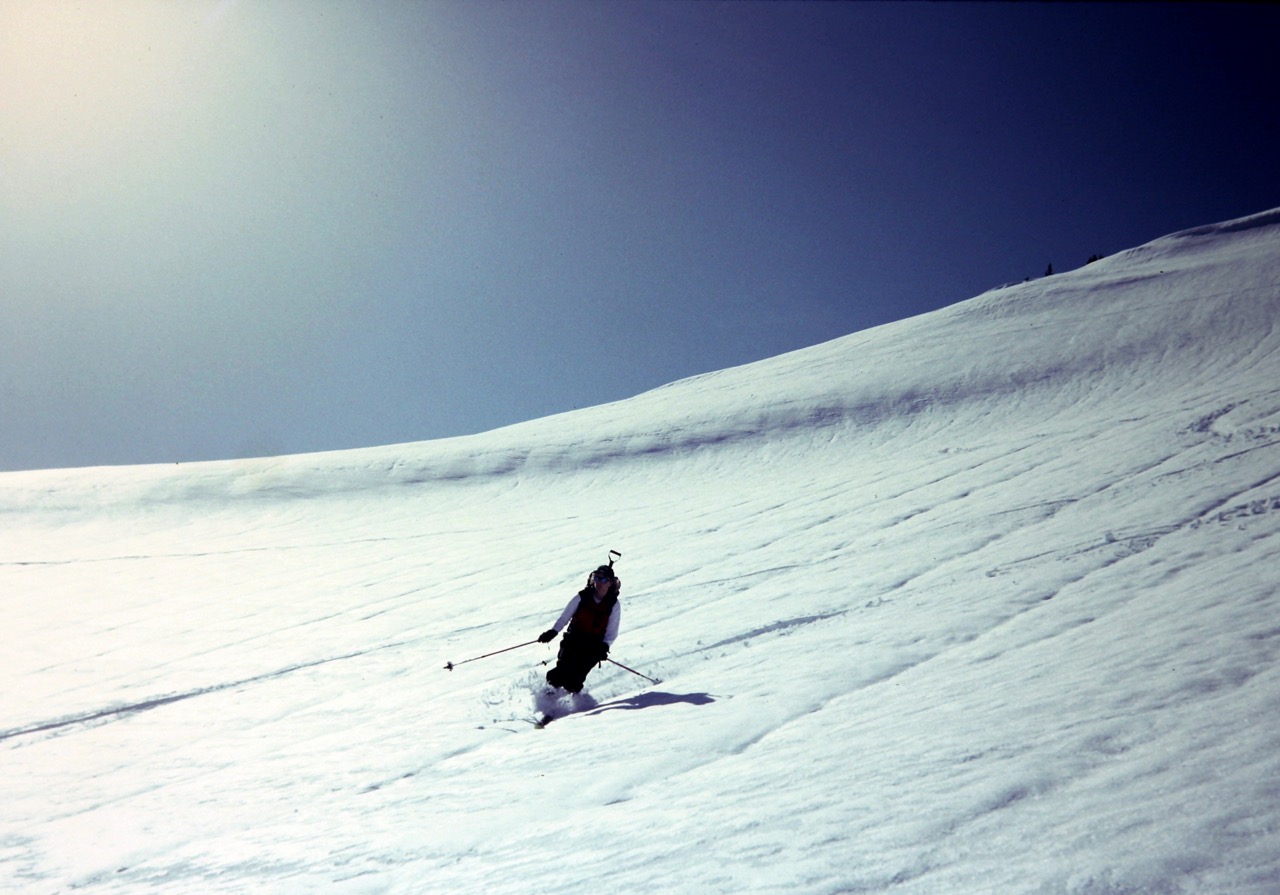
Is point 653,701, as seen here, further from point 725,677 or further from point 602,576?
point 602,576

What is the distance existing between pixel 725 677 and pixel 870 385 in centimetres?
1761

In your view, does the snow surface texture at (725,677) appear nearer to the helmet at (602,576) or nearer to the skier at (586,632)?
the skier at (586,632)

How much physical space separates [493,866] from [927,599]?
5.75m

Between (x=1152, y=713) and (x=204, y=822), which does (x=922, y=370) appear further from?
(x=204, y=822)

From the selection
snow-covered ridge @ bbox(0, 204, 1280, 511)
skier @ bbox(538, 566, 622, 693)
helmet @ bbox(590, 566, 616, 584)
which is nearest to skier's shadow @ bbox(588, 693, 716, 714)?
skier @ bbox(538, 566, 622, 693)

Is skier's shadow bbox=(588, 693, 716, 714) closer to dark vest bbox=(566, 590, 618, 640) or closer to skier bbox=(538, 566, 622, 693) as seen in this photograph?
skier bbox=(538, 566, 622, 693)

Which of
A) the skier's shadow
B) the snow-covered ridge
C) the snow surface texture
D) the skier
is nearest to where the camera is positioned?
the snow surface texture

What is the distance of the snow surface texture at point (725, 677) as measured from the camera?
383 centimetres

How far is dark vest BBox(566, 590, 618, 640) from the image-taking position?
7.15 meters

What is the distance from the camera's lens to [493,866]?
13.2 ft

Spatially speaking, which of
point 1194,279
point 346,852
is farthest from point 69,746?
point 1194,279

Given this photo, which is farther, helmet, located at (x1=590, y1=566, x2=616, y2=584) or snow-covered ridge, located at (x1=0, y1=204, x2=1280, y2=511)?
snow-covered ridge, located at (x1=0, y1=204, x2=1280, y2=511)

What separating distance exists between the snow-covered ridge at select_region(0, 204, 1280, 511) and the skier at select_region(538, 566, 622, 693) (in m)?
14.3

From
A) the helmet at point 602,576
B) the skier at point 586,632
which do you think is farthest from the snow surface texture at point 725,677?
the helmet at point 602,576
